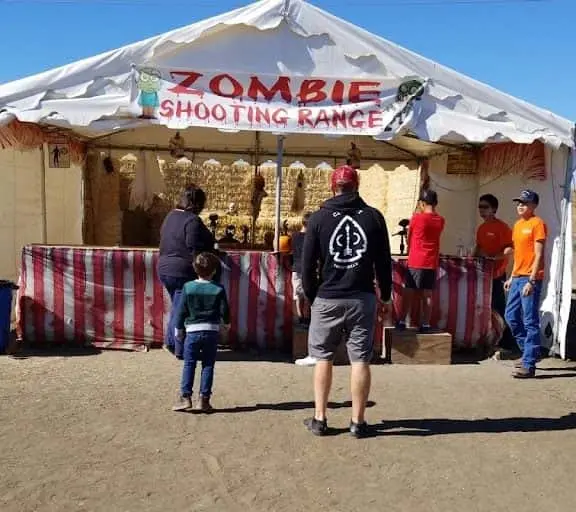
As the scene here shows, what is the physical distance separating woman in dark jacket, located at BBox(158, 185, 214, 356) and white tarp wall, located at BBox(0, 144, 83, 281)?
3210mm

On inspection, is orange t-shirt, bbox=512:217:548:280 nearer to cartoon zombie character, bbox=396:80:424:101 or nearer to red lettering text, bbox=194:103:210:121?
cartoon zombie character, bbox=396:80:424:101

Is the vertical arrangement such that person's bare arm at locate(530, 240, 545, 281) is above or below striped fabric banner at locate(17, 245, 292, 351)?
above

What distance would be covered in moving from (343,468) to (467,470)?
2.58ft

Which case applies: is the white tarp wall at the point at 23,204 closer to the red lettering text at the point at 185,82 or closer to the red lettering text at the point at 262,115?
the red lettering text at the point at 185,82

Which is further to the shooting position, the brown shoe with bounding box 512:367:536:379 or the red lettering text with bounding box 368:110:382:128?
the red lettering text with bounding box 368:110:382:128

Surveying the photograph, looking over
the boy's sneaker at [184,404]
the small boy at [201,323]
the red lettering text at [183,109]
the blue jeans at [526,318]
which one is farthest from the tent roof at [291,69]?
the boy's sneaker at [184,404]

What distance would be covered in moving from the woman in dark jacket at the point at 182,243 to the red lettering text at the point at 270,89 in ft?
4.66

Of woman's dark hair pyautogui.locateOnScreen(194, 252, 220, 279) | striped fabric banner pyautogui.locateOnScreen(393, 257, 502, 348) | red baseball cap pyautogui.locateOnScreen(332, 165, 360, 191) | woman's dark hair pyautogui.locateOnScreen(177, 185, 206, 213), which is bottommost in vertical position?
striped fabric banner pyautogui.locateOnScreen(393, 257, 502, 348)

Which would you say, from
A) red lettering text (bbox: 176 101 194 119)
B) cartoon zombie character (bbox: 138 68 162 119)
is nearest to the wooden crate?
red lettering text (bbox: 176 101 194 119)

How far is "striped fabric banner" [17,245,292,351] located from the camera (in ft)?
23.9

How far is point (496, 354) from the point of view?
7.63m

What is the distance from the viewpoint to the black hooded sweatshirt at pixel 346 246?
15.1 ft

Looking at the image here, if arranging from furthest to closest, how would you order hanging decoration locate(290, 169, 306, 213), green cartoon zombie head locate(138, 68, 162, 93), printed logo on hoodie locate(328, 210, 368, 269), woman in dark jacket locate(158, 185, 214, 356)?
1. hanging decoration locate(290, 169, 306, 213)
2. green cartoon zombie head locate(138, 68, 162, 93)
3. woman in dark jacket locate(158, 185, 214, 356)
4. printed logo on hoodie locate(328, 210, 368, 269)

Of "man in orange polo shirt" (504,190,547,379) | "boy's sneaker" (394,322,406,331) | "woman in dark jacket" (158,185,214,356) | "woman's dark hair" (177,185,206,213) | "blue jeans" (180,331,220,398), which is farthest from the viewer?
"boy's sneaker" (394,322,406,331)
